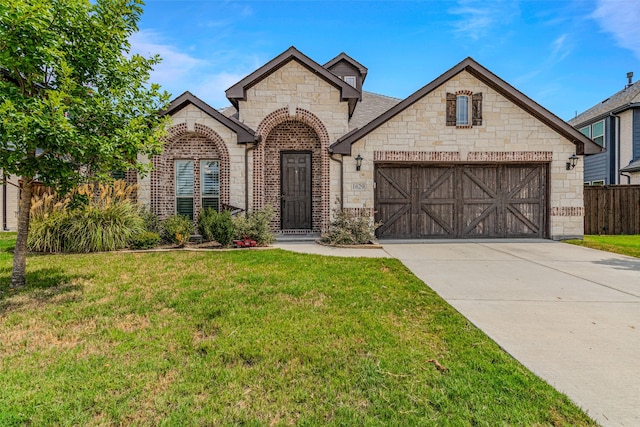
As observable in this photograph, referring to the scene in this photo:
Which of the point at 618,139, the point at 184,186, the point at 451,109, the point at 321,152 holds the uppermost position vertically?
the point at 618,139

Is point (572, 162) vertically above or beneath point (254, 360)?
above

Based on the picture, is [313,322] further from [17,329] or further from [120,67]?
[120,67]

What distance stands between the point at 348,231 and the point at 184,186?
19.2 ft

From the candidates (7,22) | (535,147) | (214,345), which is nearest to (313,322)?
(214,345)

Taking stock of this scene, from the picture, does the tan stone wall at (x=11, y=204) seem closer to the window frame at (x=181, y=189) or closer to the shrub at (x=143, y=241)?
the window frame at (x=181, y=189)

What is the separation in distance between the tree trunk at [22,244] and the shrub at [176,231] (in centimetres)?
371

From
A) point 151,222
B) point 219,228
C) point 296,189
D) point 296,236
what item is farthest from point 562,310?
point 151,222

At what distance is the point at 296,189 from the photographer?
11.2 meters

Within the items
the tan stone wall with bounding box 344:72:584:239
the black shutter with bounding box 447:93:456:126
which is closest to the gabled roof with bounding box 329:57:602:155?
the tan stone wall with bounding box 344:72:584:239

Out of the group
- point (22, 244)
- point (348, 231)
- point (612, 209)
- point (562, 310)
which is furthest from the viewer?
point (612, 209)

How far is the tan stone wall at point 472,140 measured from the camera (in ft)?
33.3

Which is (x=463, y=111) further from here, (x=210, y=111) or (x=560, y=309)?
(x=210, y=111)

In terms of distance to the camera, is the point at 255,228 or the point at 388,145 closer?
the point at 255,228

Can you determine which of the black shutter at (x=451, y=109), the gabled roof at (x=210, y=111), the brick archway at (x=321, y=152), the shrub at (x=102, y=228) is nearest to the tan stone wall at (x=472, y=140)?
the black shutter at (x=451, y=109)
